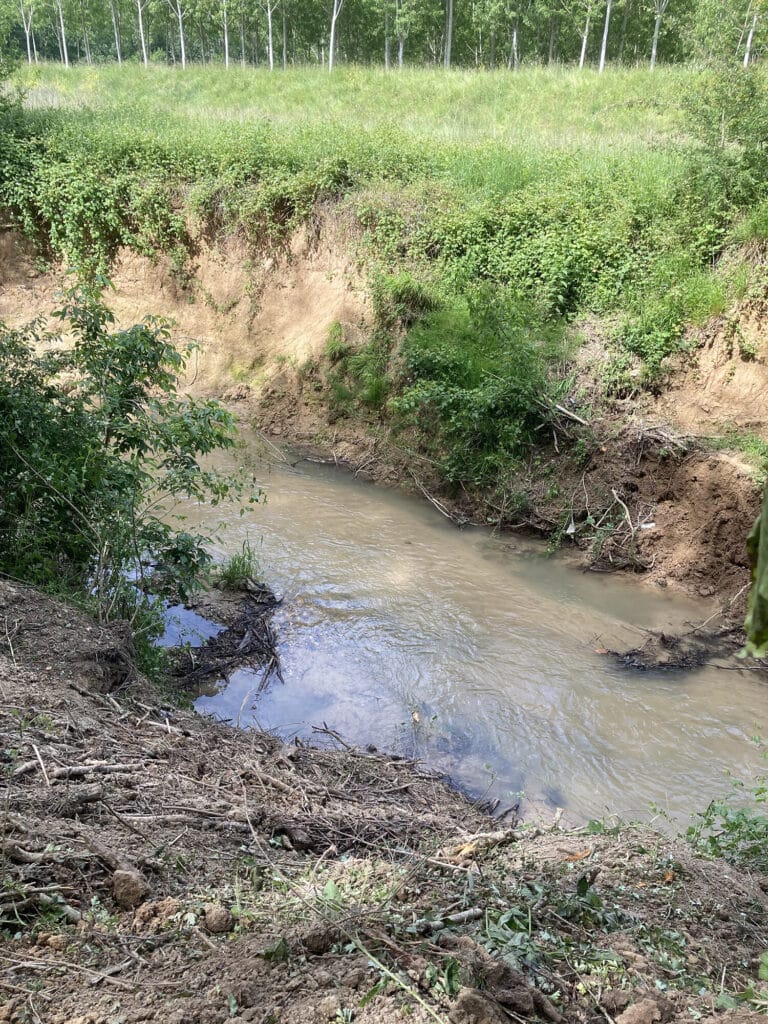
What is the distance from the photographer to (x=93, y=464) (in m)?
6.02

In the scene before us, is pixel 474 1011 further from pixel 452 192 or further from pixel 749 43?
pixel 749 43

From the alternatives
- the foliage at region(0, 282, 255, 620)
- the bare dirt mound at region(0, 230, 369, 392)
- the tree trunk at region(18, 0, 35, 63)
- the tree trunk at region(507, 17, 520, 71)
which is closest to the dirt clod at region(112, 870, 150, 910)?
the foliage at region(0, 282, 255, 620)

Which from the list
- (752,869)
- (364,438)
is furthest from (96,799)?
(364,438)

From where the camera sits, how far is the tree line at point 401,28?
115 feet

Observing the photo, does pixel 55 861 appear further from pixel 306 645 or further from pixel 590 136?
pixel 590 136

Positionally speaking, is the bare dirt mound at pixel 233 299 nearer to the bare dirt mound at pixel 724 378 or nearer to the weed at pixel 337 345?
the weed at pixel 337 345

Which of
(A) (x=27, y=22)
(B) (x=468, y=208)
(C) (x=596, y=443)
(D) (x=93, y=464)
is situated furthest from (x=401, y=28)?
(D) (x=93, y=464)

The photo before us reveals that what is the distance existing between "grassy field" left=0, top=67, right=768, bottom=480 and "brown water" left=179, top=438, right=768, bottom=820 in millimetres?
2145

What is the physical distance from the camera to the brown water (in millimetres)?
5797

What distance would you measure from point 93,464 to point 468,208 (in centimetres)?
846

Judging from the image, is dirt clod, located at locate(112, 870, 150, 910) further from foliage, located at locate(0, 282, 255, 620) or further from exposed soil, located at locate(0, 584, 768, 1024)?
foliage, located at locate(0, 282, 255, 620)

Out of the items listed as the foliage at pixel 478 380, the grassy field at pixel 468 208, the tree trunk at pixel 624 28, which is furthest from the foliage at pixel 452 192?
the tree trunk at pixel 624 28

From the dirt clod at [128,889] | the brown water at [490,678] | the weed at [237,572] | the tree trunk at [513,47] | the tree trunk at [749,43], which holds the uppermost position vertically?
the tree trunk at [513,47]

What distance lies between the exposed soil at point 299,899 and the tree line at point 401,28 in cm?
3249
